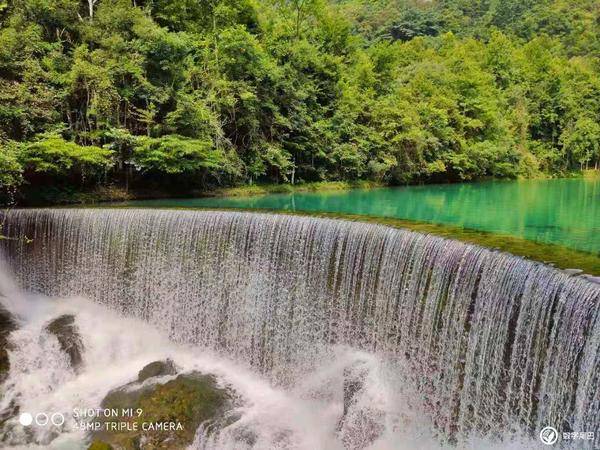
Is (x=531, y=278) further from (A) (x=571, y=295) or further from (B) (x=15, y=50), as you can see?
(B) (x=15, y=50)

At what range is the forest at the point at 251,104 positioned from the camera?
13117mm

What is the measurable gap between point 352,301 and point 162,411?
10.0 feet

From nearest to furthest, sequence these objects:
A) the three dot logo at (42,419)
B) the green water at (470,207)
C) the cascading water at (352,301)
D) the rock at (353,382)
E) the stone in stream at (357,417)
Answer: the cascading water at (352,301) < the stone in stream at (357,417) < the rock at (353,382) < the three dot logo at (42,419) < the green water at (470,207)

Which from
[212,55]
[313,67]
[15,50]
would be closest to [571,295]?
[15,50]

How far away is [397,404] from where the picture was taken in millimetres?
6449

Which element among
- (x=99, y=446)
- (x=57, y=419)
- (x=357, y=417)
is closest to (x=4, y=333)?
(x=57, y=419)

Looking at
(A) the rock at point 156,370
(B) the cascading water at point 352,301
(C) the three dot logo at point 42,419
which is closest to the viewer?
(B) the cascading water at point 352,301

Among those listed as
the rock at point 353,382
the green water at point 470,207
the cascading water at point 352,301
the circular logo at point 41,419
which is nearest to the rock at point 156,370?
the cascading water at point 352,301

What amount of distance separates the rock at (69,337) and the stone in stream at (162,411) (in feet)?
4.20

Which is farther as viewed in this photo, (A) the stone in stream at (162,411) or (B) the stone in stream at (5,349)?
(B) the stone in stream at (5,349)

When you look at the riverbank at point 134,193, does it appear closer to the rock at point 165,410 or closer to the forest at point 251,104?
the forest at point 251,104

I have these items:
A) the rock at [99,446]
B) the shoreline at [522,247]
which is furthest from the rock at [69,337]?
the shoreline at [522,247]

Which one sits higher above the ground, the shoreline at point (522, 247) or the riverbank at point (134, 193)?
the riverbank at point (134, 193)

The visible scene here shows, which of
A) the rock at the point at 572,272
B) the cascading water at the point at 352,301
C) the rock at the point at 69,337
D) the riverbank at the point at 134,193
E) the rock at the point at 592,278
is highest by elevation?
the riverbank at the point at 134,193
